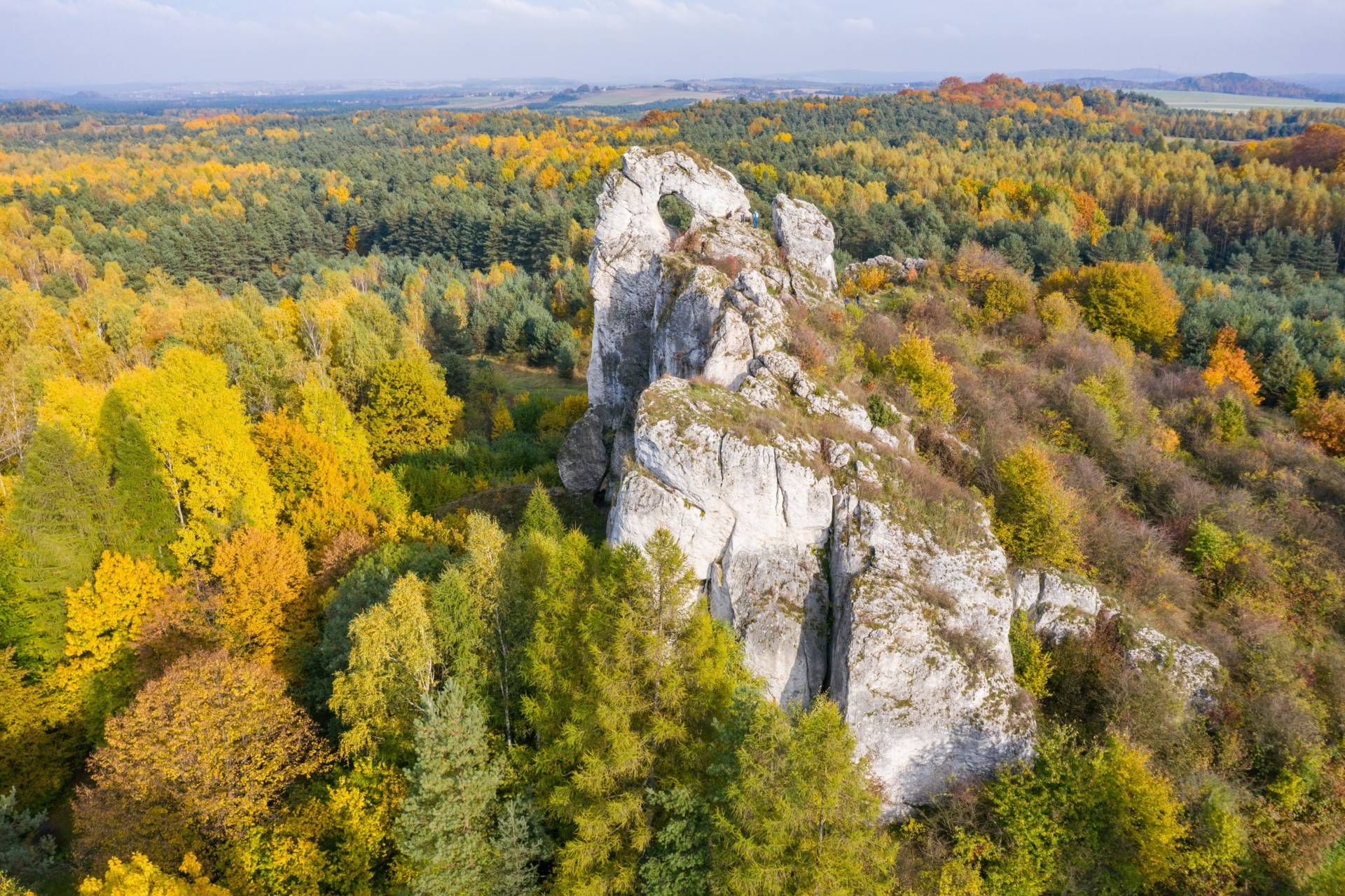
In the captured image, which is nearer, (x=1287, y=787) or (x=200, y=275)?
(x=1287, y=787)

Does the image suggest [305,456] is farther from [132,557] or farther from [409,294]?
[409,294]

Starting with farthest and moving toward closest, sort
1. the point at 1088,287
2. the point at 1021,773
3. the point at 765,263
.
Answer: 1. the point at 1088,287
2. the point at 765,263
3. the point at 1021,773

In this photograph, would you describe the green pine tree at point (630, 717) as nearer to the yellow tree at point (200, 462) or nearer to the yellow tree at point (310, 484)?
the yellow tree at point (310, 484)

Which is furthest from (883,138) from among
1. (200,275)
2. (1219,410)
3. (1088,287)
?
(200,275)

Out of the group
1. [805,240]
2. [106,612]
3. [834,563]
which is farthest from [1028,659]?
[106,612]

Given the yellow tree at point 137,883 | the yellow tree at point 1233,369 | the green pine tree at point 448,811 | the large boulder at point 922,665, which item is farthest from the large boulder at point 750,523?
the yellow tree at point 1233,369

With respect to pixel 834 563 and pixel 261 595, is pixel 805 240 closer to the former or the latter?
pixel 834 563

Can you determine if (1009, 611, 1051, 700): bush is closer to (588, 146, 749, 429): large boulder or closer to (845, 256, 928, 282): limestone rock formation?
(588, 146, 749, 429): large boulder

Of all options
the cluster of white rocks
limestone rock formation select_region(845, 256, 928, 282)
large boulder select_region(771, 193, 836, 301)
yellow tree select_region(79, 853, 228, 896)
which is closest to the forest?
yellow tree select_region(79, 853, 228, 896)
